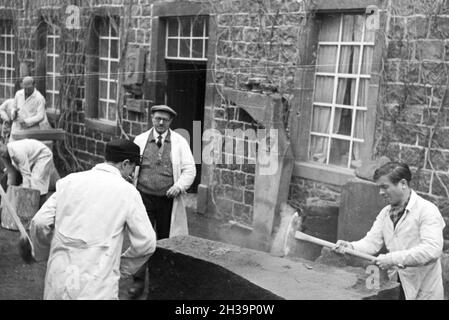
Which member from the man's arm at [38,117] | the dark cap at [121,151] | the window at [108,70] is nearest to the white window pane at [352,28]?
the dark cap at [121,151]

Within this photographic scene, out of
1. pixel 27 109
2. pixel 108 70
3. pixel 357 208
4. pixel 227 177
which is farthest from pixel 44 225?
pixel 108 70

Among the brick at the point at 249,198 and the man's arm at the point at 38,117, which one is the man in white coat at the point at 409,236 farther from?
the man's arm at the point at 38,117

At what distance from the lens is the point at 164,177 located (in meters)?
7.23

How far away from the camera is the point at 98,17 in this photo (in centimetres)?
1371

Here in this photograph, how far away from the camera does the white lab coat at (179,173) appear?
7242 millimetres

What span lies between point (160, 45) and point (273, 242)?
454 cm

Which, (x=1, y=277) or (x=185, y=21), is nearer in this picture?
(x=1, y=277)

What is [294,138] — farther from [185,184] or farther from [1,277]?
[1,277]

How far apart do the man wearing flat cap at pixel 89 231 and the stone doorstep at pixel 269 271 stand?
96 cm

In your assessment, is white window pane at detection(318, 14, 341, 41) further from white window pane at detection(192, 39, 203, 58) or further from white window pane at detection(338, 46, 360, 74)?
white window pane at detection(192, 39, 203, 58)

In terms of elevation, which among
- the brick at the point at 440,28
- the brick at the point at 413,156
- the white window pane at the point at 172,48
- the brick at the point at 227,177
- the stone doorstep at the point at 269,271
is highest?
the brick at the point at 440,28

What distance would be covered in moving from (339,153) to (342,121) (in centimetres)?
42

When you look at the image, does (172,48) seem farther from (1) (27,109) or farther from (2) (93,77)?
(1) (27,109)

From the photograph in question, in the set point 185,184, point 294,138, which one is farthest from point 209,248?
→ point 294,138
